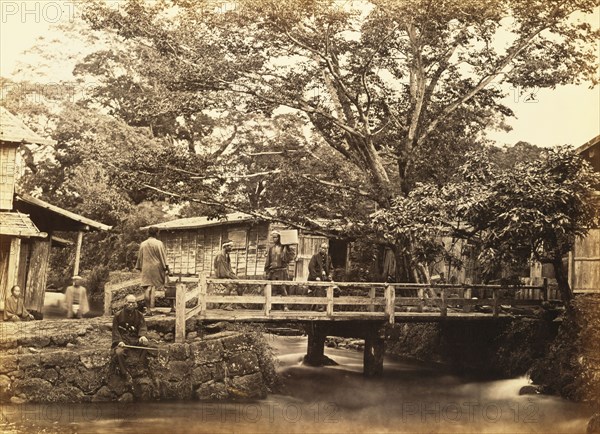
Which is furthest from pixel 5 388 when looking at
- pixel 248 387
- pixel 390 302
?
pixel 390 302

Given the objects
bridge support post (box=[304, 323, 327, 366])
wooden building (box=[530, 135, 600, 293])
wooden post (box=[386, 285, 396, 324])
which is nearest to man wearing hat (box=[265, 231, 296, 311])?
bridge support post (box=[304, 323, 327, 366])

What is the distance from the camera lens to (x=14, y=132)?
994cm

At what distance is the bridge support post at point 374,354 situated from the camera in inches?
491

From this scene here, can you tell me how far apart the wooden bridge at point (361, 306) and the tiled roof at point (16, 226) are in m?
1.64

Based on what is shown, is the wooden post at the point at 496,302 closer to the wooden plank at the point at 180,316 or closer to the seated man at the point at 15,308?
the wooden plank at the point at 180,316

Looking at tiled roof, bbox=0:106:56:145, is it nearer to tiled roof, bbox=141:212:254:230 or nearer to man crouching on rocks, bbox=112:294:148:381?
man crouching on rocks, bbox=112:294:148:381

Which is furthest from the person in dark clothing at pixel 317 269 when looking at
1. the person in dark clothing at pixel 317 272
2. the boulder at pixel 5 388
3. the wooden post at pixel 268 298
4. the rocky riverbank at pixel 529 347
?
→ the boulder at pixel 5 388

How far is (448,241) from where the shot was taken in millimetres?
16750

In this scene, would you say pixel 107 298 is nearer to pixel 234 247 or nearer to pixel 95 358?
pixel 95 358

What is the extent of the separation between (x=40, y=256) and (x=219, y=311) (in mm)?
3556

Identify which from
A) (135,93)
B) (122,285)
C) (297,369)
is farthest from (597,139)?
(135,93)

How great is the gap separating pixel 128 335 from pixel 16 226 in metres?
2.43

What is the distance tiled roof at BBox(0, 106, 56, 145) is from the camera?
32.2 feet

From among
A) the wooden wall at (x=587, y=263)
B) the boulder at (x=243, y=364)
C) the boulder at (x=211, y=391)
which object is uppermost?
the wooden wall at (x=587, y=263)
